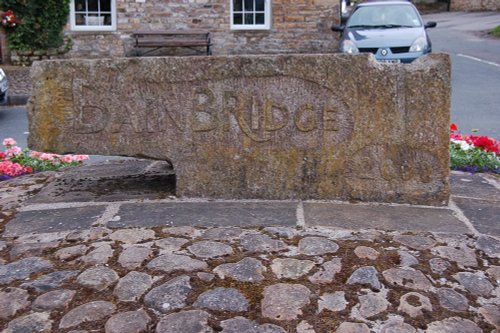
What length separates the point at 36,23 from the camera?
13.7 meters

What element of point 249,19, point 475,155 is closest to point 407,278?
point 475,155

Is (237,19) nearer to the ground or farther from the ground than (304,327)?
farther from the ground

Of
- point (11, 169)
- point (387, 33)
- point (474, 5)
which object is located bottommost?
point (11, 169)

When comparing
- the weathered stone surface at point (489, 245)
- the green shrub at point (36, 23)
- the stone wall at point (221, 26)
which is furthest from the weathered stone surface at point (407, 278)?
the stone wall at point (221, 26)

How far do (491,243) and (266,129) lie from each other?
1.47 metres

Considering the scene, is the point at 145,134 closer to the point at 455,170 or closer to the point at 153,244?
the point at 153,244

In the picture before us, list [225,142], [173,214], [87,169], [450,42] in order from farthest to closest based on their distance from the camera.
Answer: [450,42], [87,169], [225,142], [173,214]

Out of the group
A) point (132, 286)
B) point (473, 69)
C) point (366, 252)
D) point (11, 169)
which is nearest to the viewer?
point (132, 286)

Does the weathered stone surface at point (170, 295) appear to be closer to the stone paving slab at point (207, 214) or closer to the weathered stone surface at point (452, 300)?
the stone paving slab at point (207, 214)

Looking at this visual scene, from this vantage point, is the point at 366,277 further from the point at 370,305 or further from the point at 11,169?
the point at 11,169

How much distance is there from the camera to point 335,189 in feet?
12.9

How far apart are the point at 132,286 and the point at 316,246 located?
974 mm

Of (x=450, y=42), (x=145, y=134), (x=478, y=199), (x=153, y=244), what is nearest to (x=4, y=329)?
(x=153, y=244)

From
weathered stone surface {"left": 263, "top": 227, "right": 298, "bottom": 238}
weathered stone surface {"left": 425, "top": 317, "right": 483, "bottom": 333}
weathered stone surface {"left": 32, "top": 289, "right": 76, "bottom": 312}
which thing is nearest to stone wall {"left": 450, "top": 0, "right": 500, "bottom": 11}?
weathered stone surface {"left": 263, "top": 227, "right": 298, "bottom": 238}
